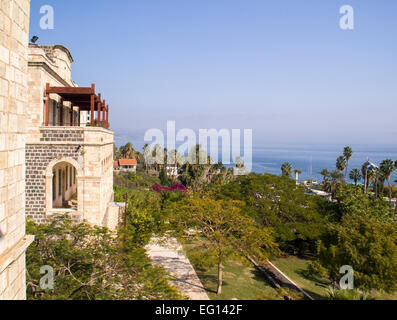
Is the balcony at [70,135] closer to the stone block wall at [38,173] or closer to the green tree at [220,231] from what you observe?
the stone block wall at [38,173]

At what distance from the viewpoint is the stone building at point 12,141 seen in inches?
141

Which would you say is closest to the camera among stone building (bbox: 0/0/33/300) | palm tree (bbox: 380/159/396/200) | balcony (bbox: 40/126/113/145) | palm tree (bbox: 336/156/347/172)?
stone building (bbox: 0/0/33/300)

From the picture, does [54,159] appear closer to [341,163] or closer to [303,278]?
[303,278]

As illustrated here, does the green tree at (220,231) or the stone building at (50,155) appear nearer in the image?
the stone building at (50,155)

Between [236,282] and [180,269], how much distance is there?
313 centimetres

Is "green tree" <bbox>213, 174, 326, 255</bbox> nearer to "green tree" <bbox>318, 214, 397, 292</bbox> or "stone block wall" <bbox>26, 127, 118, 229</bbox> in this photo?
"green tree" <bbox>318, 214, 397, 292</bbox>

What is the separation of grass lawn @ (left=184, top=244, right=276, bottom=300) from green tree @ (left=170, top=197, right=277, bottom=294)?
1.78ft

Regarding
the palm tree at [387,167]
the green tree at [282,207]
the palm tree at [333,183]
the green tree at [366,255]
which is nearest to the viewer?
the green tree at [366,255]

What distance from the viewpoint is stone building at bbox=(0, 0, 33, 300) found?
3570 millimetres

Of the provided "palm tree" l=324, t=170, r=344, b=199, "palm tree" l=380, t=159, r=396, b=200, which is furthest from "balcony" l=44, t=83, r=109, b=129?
"palm tree" l=380, t=159, r=396, b=200

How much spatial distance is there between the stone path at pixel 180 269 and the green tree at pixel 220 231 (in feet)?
3.16

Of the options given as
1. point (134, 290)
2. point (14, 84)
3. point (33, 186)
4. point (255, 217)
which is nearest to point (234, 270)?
point (255, 217)

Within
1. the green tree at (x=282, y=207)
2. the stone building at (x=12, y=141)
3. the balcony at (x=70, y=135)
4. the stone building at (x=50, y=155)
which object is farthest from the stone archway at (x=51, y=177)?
the green tree at (x=282, y=207)

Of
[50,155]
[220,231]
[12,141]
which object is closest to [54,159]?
[50,155]
